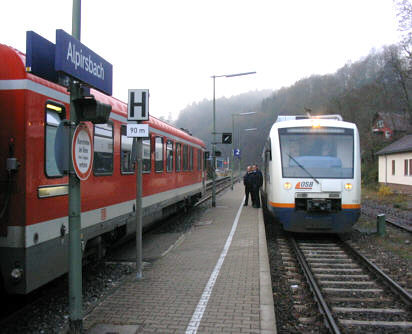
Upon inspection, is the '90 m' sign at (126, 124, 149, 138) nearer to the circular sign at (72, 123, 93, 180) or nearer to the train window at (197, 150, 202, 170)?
the circular sign at (72, 123, 93, 180)

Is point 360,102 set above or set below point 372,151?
above

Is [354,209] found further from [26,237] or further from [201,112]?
[201,112]

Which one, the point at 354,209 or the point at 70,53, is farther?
the point at 354,209

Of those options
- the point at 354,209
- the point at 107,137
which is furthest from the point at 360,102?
the point at 107,137

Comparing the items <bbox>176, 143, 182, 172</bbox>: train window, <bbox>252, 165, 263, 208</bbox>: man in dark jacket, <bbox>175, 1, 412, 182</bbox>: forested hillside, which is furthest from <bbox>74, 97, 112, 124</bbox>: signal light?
<bbox>175, 1, 412, 182</bbox>: forested hillside

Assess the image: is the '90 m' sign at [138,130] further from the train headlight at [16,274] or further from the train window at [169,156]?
the train window at [169,156]

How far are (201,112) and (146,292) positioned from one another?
7195cm

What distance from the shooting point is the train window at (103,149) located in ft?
20.5

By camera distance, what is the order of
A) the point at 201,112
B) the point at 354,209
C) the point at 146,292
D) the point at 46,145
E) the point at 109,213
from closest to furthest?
the point at 46,145 < the point at 146,292 < the point at 109,213 < the point at 354,209 < the point at 201,112

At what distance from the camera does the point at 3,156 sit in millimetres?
4137

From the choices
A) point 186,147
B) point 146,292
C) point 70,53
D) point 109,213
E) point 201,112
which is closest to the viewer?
point 70,53

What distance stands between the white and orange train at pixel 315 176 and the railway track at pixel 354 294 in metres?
0.81

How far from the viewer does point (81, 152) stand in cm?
390

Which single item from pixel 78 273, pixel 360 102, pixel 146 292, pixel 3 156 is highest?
pixel 360 102
